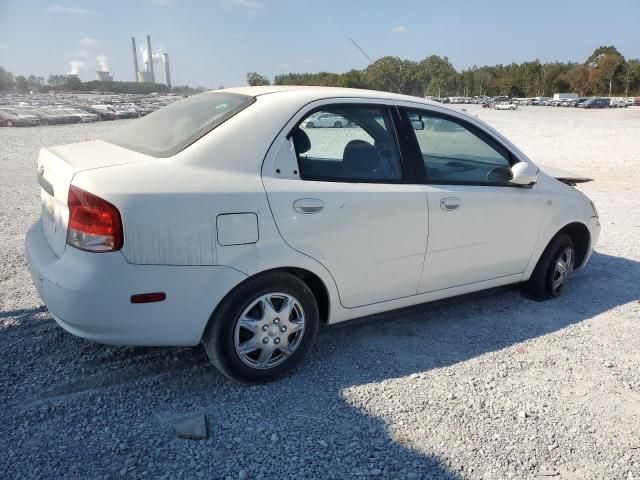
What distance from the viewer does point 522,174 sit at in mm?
3902

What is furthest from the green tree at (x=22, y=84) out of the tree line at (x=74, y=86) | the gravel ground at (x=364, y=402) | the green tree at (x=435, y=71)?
the gravel ground at (x=364, y=402)

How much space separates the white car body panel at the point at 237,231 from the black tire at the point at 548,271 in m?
0.91

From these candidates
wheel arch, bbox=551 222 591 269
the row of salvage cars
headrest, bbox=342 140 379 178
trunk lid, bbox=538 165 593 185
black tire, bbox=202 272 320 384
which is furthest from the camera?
the row of salvage cars

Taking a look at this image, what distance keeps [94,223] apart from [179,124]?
3.20ft

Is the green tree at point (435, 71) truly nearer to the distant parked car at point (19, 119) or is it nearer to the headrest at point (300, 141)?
the headrest at point (300, 141)

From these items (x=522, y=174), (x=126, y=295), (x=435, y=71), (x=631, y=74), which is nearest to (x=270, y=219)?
(x=126, y=295)

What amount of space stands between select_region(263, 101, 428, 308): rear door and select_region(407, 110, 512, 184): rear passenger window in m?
Answer: 0.24

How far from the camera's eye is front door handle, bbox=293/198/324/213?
9.73 ft

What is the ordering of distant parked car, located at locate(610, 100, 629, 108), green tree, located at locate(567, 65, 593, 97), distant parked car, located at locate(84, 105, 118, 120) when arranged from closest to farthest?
distant parked car, located at locate(84, 105, 118, 120), distant parked car, located at locate(610, 100, 629, 108), green tree, located at locate(567, 65, 593, 97)

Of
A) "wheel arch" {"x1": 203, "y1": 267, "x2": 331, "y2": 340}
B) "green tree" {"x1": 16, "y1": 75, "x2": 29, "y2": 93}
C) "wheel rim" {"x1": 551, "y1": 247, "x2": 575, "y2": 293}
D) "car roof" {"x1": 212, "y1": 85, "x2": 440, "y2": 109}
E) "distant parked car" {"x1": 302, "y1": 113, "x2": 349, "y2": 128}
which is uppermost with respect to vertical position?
"green tree" {"x1": 16, "y1": 75, "x2": 29, "y2": 93}

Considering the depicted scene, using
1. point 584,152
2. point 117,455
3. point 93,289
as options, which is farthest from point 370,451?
point 584,152

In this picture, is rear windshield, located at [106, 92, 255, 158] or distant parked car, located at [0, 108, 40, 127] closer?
rear windshield, located at [106, 92, 255, 158]

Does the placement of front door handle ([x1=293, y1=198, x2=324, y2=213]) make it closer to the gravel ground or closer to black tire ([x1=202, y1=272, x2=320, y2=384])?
black tire ([x1=202, y1=272, x2=320, y2=384])

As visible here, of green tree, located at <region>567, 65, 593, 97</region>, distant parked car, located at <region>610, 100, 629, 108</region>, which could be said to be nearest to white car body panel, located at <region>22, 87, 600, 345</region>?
distant parked car, located at <region>610, 100, 629, 108</region>
